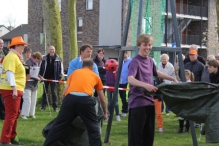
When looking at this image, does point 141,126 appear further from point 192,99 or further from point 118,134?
point 118,134

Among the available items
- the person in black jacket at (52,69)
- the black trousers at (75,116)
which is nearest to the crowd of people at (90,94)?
the black trousers at (75,116)

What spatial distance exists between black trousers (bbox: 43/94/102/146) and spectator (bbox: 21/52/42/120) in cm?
588

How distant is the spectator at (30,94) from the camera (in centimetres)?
1365

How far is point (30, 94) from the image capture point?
45.2 feet

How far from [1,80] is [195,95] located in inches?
153

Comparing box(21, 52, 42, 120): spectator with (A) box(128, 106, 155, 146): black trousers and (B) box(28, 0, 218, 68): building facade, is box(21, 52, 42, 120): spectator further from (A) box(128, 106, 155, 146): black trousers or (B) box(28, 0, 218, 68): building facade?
(B) box(28, 0, 218, 68): building facade

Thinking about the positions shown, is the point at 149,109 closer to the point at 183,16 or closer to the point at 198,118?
the point at 198,118

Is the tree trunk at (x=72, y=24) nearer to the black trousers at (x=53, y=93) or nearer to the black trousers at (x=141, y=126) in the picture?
the black trousers at (x=53, y=93)

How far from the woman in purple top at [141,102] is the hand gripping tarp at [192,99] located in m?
0.28

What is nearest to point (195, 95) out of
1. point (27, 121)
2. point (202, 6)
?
point (27, 121)

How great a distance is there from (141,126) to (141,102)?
37 cm

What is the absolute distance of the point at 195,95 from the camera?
717 cm

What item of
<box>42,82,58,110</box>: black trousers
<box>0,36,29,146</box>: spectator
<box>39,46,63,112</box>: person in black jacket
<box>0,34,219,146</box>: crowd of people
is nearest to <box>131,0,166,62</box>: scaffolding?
<box>0,34,219,146</box>: crowd of people

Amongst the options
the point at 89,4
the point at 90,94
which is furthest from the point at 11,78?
the point at 89,4
